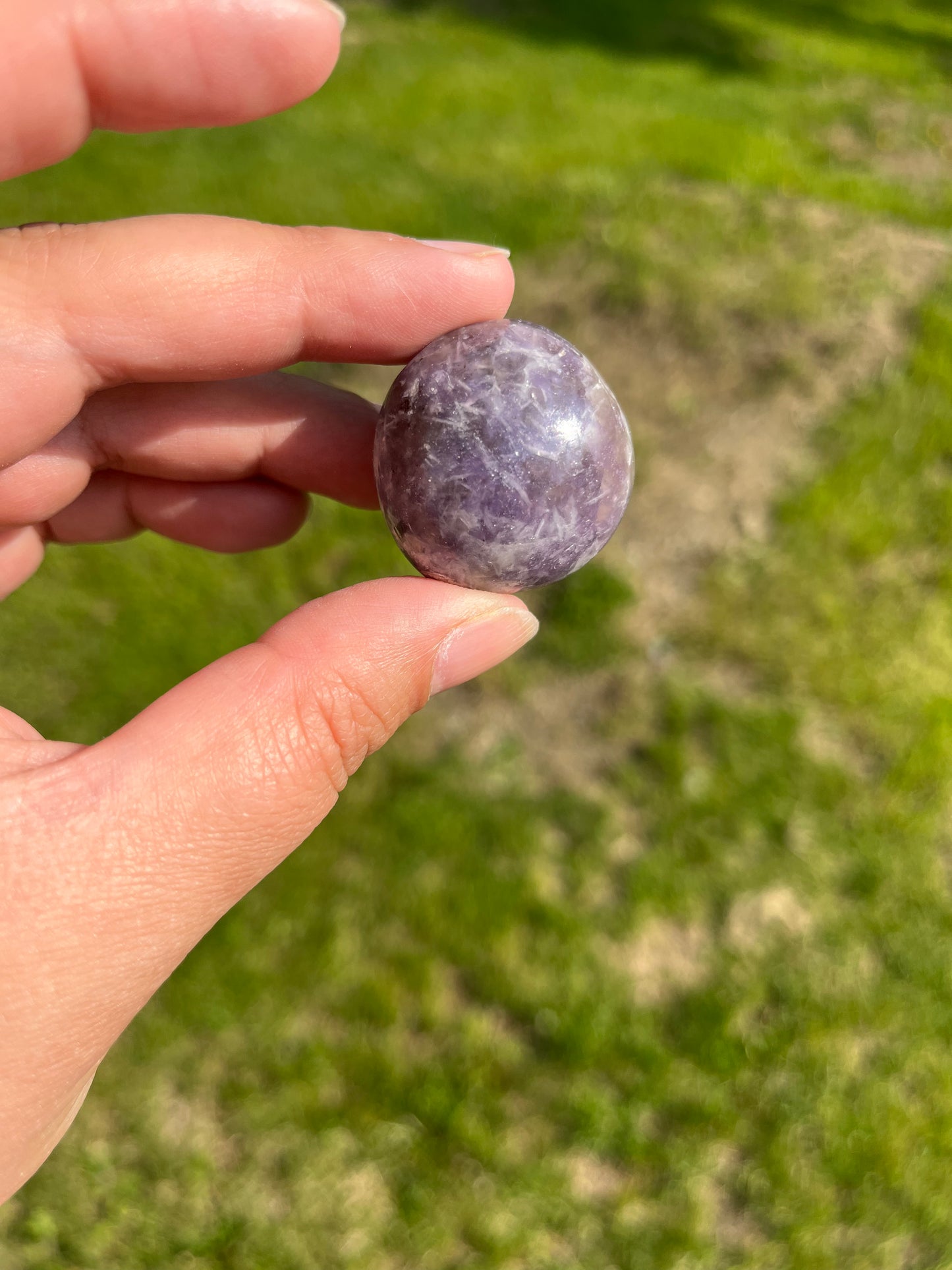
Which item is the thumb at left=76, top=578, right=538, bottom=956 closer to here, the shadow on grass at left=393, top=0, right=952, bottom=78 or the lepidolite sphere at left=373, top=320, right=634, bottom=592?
the lepidolite sphere at left=373, top=320, right=634, bottom=592

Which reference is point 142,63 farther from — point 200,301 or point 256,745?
point 256,745

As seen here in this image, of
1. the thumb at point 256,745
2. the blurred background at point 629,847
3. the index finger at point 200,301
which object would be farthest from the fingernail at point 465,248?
the blurred background at point 629,847

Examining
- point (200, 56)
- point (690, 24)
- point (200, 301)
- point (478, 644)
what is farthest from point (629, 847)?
point (690, 24)

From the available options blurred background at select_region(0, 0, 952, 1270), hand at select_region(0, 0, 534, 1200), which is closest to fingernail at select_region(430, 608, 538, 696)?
hand at select_region(0, 0, 534, 1200)

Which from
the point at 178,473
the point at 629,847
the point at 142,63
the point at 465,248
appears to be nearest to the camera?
the point at 142,63

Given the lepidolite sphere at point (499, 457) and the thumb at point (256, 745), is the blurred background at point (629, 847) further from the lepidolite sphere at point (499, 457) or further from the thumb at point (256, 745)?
the lepidolite sphere at point (499, 457)
